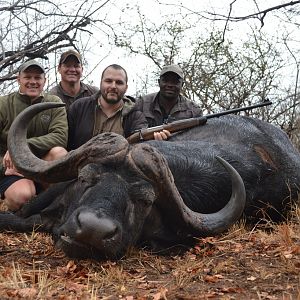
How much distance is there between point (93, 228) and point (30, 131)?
113 inches

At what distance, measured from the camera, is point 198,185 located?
4.46 metres

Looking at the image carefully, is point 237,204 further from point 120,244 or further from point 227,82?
point 227,82

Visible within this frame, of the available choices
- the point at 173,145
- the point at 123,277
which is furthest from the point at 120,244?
the point at 173,145

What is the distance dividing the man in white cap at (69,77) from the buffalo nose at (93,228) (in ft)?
13.4

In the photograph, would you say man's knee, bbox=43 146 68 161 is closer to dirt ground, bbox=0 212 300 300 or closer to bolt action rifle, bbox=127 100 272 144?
bolt action rifle, bbox=127 100 272 144

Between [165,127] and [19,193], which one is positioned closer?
[19,193]

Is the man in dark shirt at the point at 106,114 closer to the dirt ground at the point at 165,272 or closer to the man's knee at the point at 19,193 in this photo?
the man's knee at the point at 19,193

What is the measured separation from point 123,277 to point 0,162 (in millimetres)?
2887

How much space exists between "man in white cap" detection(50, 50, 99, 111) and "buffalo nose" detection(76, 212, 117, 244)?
4.09 m

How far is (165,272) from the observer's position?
3.53 m

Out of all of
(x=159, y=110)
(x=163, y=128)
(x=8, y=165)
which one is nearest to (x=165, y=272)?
(x=8, y=165)

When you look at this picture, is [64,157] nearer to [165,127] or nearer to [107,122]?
[165,127]

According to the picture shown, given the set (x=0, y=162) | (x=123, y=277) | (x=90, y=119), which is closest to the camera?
(x=123, y=277)

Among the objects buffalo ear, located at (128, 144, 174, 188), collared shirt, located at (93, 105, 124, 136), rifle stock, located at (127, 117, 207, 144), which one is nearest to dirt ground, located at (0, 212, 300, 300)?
buffalo ear, located at (128, 144, 174, 188)
